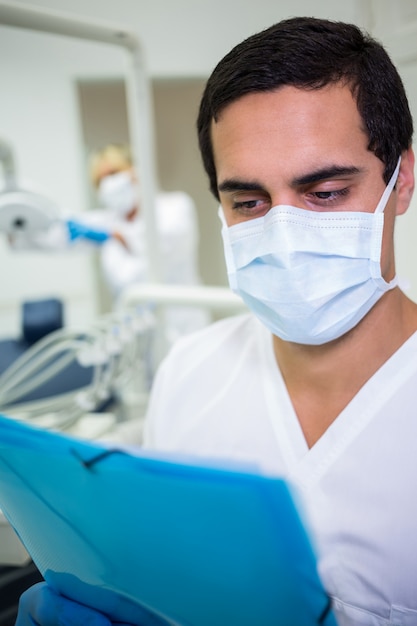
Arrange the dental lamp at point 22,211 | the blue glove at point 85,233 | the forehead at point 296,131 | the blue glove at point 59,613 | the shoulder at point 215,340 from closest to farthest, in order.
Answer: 1. the blue glove at point 59,613
2. the forehead at point 296,131
3. the shoulder at point 215,340
4. the dental lamp at point 22,211
5. the blue glove at point 85,233

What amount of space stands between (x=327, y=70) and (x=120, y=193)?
7.07ft

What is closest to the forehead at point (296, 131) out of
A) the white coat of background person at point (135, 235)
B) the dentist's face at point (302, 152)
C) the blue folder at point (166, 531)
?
the dentist's face at point (302, 152)

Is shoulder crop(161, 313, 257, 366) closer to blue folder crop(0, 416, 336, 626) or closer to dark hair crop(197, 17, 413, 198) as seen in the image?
dark hair crop(197, 17, 413, 198)

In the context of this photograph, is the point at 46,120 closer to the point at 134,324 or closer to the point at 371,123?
the point at 134,324

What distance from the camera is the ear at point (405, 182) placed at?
825 mm

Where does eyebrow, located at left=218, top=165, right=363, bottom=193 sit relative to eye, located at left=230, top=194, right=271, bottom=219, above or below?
above

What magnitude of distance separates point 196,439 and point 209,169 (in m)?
0.41

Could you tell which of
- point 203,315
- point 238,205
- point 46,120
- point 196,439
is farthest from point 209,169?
point 46,120

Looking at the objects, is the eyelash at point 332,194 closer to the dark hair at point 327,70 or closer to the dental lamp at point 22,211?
the dark hair at point 327,70

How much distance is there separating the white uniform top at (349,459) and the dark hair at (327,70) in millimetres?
280

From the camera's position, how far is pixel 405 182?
84 centimetres

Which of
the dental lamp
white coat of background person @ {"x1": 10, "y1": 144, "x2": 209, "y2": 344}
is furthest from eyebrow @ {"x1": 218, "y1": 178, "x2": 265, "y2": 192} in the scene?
white coat of background person @ {"x1": 10, "y1": 144, "x2": 209, "y2": 344}

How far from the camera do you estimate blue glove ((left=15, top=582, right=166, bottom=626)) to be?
598mm

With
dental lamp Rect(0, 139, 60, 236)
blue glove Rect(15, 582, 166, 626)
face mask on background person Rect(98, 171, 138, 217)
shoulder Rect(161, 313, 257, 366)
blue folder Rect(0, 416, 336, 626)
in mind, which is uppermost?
face mask on background person Rect(98, 171, 138, 217)
